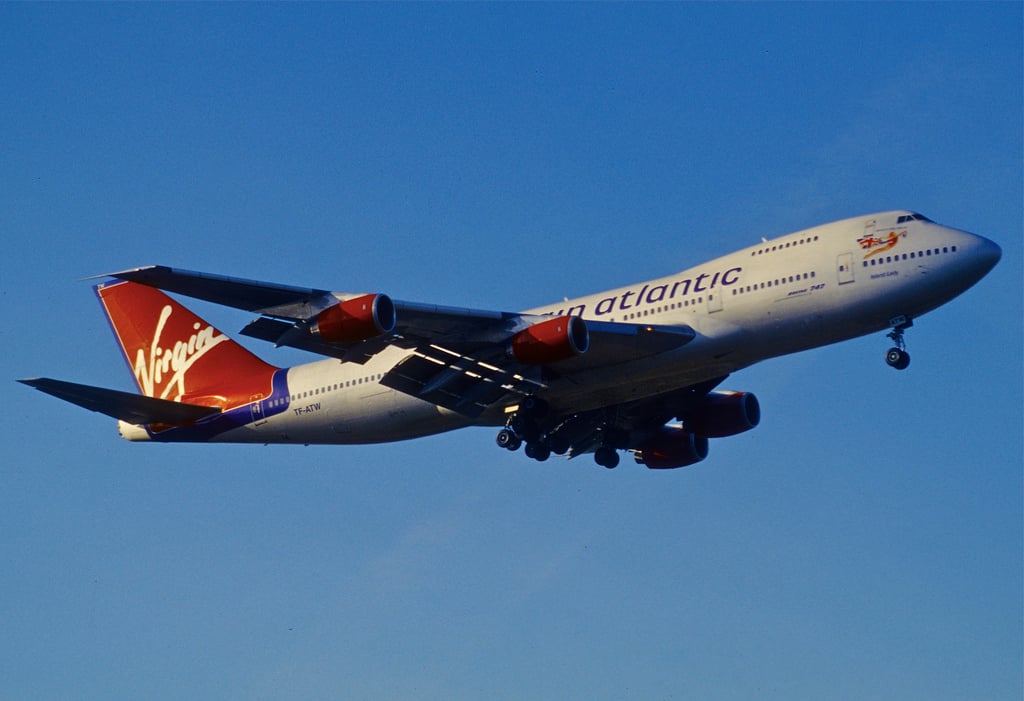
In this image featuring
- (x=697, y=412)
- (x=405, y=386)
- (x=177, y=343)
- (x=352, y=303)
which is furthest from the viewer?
(x=177, y=343)

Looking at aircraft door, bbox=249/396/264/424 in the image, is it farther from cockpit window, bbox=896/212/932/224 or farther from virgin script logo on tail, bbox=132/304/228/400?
cockpit window, bbox=896/212/932/224

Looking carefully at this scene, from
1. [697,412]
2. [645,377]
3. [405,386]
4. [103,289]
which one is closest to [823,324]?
[645,377]

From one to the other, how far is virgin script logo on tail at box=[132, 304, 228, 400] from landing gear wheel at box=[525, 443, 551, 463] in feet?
44.4

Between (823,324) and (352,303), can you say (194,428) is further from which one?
(823,324)

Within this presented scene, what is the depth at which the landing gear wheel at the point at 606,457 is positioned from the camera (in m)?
48.9

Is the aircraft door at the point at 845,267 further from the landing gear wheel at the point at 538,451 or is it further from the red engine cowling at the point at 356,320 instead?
the red engine cowling at the point at 356,320

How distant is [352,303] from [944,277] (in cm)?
1668

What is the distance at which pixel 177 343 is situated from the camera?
2088 inches

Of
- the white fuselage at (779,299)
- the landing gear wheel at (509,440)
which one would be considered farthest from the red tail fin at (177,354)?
the landing gear wheel at (509,440)

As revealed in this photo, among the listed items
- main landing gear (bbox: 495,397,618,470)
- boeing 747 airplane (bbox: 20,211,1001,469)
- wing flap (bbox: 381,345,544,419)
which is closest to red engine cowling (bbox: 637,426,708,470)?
boeing 747 airplane (bbox: 20,211,1001,469)

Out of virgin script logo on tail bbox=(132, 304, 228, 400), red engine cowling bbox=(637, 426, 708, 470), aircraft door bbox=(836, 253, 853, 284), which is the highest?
virgin script logo on tail bbox=(132, 304, 228, 400)

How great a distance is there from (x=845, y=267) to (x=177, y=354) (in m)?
25.7

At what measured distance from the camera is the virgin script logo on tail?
52188 millimetres

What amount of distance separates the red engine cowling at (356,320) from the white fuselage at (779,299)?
6.52 m
